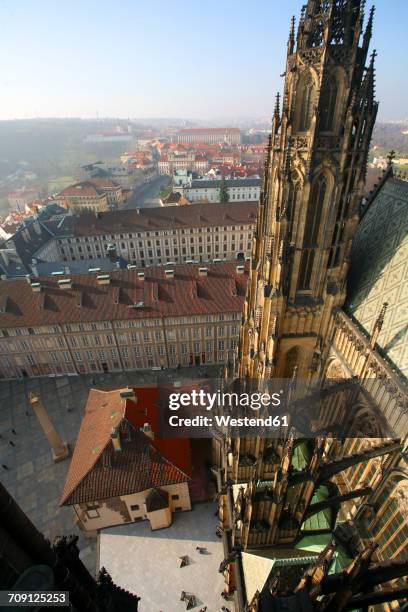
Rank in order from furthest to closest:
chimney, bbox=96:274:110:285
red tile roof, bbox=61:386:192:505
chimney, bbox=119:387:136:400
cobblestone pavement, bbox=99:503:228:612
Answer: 1. chimney, bbox=96:274:110:285
2. chimney, bbox=119:387:136:400
3. red tile roof, bbox=61:386:192:505
4. cobblestone pavement, bbox=99:503:228:612

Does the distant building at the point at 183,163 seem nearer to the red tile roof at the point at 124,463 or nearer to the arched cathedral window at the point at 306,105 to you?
the red tile roof at the point at 124,463

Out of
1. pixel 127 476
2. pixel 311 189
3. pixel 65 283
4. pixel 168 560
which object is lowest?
pixel 168 560

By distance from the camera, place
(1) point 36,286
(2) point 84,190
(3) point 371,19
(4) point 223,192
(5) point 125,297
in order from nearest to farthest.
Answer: (3) point 371,19 → (5) point 125,297 → (1) point 36,286 → (4) point 223,192 → (2) point 84,190

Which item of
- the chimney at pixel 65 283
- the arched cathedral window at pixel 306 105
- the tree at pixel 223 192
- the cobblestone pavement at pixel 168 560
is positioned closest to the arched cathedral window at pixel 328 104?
the arched cathedral window at pixel 306 105

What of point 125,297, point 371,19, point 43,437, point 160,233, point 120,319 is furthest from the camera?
point 160,233

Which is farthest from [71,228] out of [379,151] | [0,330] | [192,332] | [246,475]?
[379,151]

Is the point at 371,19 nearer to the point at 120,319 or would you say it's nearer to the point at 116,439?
the point at 116,439

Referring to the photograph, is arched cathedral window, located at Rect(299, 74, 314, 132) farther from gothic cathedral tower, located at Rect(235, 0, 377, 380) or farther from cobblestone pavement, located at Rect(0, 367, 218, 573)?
cobblestone pavement, located at Rect(0, 367, 218, 573)

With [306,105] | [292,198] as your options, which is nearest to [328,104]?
[306,105]

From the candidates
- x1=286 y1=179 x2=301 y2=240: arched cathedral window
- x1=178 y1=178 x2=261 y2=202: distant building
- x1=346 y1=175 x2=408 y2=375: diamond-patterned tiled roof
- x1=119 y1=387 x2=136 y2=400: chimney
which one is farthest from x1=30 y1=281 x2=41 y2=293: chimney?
x1=178 y1=178 x2=261 y2=202: distant building
